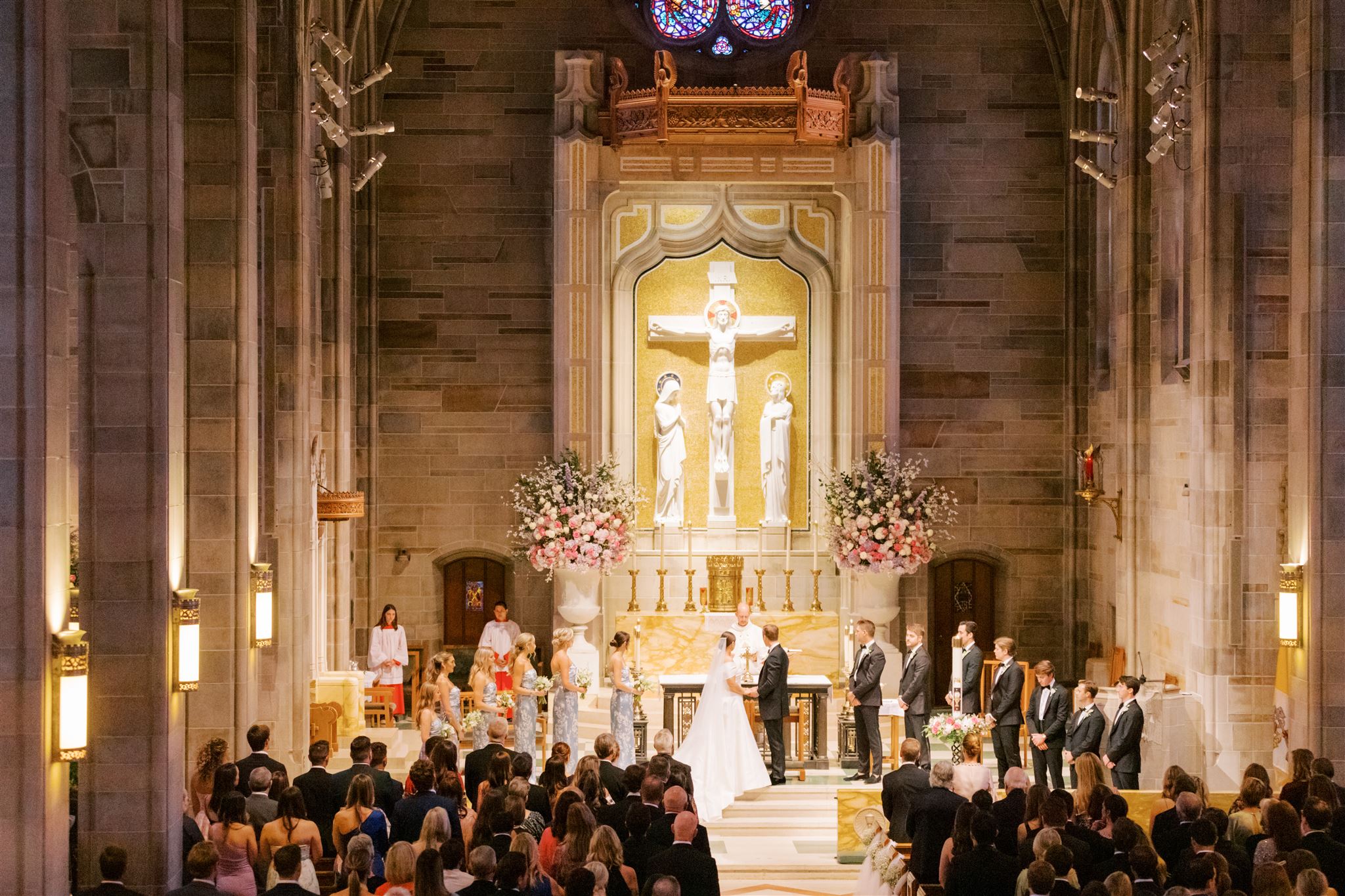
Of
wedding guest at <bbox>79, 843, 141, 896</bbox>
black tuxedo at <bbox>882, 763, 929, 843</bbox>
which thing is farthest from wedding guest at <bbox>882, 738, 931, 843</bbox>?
wedding guest at <bbox>79, 843, 141, 896</bbox>

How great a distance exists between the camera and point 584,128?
18312mm

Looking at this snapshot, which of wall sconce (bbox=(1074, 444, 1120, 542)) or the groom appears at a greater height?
wall sconce (bbox=(1074, 444, 1120, 542))

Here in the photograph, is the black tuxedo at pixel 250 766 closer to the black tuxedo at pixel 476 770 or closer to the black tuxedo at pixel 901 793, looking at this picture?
the black tuxedo at pixel 476 770

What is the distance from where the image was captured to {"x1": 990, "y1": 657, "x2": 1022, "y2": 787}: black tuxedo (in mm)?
13758

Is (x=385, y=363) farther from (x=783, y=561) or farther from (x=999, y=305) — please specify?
(x=999, y=305)

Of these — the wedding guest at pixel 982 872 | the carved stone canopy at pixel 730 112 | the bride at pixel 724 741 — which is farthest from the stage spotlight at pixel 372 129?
the wedding guest at pixel 982 872

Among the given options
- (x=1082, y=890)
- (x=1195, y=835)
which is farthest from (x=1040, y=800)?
(x=1082, y=890)

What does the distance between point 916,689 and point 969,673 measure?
489mm

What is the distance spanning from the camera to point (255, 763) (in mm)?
10156

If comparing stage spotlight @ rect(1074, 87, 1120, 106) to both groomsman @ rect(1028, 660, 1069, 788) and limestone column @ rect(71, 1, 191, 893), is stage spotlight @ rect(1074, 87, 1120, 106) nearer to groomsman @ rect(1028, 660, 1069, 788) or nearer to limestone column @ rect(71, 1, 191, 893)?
groomsman @ rect(1028, 660, 1069, 788)

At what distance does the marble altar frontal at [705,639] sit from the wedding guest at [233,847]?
932 centimetres

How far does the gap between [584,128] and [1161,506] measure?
761cm

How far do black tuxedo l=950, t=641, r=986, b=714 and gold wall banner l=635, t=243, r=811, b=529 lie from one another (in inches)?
212

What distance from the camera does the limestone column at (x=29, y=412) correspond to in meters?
8.16
